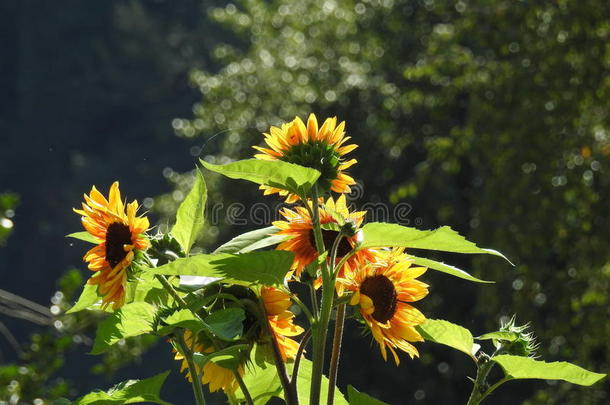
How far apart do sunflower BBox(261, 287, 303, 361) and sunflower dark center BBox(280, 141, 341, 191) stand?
0.08 meters

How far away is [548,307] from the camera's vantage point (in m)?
4.67

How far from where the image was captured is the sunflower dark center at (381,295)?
1.93 ft

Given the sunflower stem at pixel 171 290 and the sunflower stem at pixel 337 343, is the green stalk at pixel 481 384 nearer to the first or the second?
the sunflower stem at pixel 337 343

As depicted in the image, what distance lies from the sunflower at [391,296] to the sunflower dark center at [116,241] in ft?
0.47

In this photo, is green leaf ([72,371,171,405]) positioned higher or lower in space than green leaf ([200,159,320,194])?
lower

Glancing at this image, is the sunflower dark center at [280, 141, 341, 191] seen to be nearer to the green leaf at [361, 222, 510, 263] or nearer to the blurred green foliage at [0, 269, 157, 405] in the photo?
the green leaf at [361, 222, 510, 263]

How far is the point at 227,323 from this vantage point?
19.6 inches

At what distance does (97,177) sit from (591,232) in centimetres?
1682

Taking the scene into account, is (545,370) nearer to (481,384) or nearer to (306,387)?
(481,384)

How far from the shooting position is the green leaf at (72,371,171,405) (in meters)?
0.53

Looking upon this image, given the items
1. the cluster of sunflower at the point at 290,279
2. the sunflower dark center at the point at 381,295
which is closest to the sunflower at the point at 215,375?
the cluster of sunflower at the point at 290,279

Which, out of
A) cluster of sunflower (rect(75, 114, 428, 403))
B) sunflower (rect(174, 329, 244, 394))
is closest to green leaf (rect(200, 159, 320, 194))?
cluster of sunflower (rect(75, 114, 428, 403))

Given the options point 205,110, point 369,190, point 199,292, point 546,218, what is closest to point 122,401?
point 199,292

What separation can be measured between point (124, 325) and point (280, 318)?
0.35 ft
